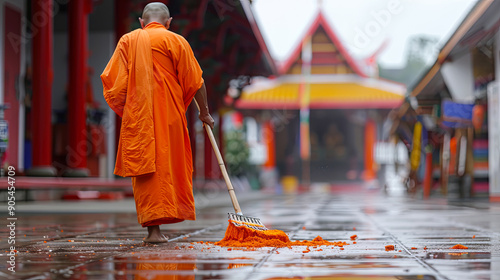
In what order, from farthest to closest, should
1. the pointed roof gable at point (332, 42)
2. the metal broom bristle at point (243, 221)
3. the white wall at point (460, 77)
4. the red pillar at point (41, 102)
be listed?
the pointed roof gable at point (332, 42) → the white wall at point (460, 77) → the red pillar at point (41, 102) → the metal broom bristle at point (243, 221)

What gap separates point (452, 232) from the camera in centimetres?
635

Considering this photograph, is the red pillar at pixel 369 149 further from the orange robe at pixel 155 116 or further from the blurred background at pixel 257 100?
the orange robe at pixel 155 116

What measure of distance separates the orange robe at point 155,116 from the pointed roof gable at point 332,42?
3186 centimetres

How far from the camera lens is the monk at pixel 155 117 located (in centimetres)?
509

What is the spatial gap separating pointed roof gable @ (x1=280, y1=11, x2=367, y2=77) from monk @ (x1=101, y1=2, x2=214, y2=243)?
3186 centimetres

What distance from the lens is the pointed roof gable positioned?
36.9 metres

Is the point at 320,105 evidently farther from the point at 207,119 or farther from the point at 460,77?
the point at 207,119

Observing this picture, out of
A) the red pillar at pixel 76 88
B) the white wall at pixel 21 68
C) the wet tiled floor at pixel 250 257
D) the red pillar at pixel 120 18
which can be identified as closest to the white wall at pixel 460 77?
the red pillar at pixel 120 18

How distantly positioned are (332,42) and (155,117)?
3308 cm

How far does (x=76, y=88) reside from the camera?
49.7ft

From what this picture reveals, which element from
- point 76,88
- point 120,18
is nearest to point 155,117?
point 76,88

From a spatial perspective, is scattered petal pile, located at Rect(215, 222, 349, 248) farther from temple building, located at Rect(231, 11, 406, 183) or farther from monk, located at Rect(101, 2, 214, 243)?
temple building, located at Rect(231, 11, 406, 183)

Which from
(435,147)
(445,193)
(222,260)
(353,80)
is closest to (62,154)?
(445,193)

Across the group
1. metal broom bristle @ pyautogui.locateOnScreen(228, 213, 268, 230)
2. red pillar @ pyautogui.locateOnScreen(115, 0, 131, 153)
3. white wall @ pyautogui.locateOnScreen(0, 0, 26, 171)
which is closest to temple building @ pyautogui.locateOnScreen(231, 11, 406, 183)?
red pillar @ pyautogui.locateOnScreen(115, 0, 131, 153)
